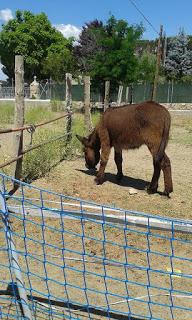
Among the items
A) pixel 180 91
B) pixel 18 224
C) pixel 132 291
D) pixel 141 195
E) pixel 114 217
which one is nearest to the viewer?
pixel 114 217

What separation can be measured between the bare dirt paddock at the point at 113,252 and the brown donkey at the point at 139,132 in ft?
1.54

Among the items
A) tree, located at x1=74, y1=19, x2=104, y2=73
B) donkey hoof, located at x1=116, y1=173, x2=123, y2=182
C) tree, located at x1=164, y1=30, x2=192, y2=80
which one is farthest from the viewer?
tree, located at x1=164, y1=30, x2=192, y2=80

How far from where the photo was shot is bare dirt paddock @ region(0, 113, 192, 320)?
12.2ft

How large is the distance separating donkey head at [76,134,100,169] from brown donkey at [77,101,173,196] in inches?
8.4

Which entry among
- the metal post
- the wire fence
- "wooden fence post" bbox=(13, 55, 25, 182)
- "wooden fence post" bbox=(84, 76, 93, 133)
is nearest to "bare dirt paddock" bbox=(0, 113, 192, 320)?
the metal post

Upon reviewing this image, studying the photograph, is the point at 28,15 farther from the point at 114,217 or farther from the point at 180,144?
the point at 114,217

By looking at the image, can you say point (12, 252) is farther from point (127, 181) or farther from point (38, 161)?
point (127, 181)

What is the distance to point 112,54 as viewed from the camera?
2303cm

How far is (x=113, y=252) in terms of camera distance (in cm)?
503

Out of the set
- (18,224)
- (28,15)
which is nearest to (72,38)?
(28,15)

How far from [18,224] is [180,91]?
26.6 metres

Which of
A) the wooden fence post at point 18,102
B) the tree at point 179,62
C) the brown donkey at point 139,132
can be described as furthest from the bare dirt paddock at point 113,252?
the tree at point 179,62

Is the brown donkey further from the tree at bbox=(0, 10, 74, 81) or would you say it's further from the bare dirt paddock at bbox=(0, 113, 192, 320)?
the tree at bbox=(0, 10, 74, 81)

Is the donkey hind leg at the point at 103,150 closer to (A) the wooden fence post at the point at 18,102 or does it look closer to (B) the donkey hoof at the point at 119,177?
(B) the donkey hoof at the point at 119,177
